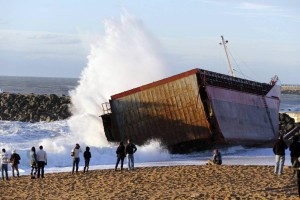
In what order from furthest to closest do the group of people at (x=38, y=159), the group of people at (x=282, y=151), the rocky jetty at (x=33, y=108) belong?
1. the rocky jetty at (x=33, y=108)
2. the group of people at (x=38, y=159)
3. the group of people at (x=282, y=151)

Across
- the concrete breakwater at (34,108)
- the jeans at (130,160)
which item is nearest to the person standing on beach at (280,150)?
the jeans at (130,160)

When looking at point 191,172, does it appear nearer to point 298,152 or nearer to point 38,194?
point 298,152

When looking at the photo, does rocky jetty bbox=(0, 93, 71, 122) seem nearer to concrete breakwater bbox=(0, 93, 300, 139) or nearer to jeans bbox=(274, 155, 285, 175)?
concrete breakwater bbox=(0, 93, 300, 139)

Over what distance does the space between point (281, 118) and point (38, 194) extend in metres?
39.1

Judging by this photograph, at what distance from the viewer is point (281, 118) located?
181ft

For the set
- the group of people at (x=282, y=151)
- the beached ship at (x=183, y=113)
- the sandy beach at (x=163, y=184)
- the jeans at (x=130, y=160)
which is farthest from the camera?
the beached ship at (x=183, y=113)

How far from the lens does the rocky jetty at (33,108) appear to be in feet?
200

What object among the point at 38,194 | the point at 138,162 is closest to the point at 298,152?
the point at 38,194

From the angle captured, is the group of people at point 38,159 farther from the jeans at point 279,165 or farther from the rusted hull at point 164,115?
the rusted hull at point 164,115

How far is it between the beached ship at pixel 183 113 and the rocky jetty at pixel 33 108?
26.9 metres

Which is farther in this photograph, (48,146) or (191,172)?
(48,146)

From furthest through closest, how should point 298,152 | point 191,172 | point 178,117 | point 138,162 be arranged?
point 178,117 < point 138,162 < point 191,172 < point 298,152

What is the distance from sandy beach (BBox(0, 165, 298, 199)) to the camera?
58.1 ft

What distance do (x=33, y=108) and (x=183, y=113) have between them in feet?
115
